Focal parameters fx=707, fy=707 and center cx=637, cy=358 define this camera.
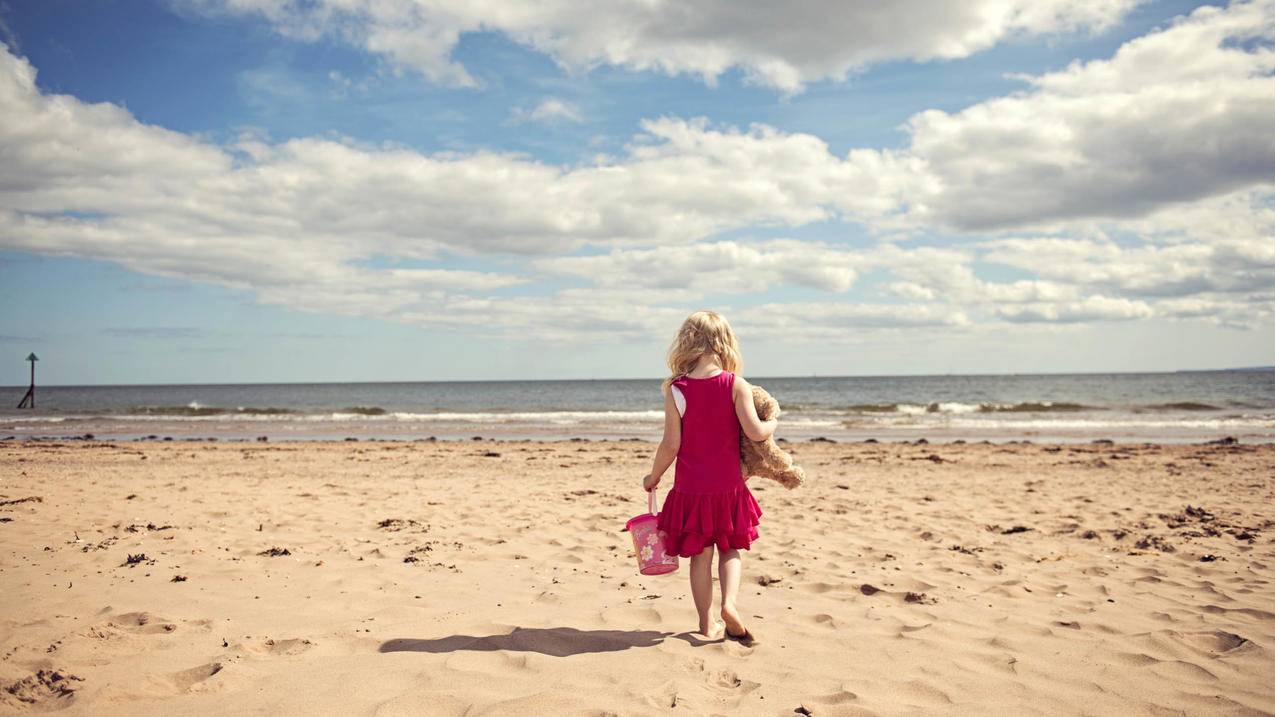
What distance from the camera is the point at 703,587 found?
397 cm

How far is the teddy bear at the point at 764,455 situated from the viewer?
3930mm

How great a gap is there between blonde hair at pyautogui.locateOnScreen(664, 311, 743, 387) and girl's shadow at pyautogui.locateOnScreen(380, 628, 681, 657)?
4.73ft

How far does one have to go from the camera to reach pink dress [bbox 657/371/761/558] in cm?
390

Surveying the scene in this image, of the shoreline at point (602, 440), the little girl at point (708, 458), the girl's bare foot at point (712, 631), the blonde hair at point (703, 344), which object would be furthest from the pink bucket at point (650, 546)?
the shoreline at point (602, 440)

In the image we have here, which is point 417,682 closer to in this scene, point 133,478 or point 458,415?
point 133,478

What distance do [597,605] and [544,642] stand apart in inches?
30.6

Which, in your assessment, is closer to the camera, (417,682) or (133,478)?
(417,682)

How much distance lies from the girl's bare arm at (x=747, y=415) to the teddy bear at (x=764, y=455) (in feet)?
0.22

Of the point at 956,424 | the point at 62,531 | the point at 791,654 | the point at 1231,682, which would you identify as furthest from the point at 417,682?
the point at 956,424

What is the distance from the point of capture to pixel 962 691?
10.7 ft

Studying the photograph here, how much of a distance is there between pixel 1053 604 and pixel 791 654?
2.15 metres

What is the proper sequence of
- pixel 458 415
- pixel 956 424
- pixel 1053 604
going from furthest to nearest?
pixel 458 415 → pixel 956 424 → pixel 1053 604

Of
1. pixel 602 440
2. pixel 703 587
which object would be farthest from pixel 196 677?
pixel 602 440

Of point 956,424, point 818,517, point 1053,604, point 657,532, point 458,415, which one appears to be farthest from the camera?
point 458,415
